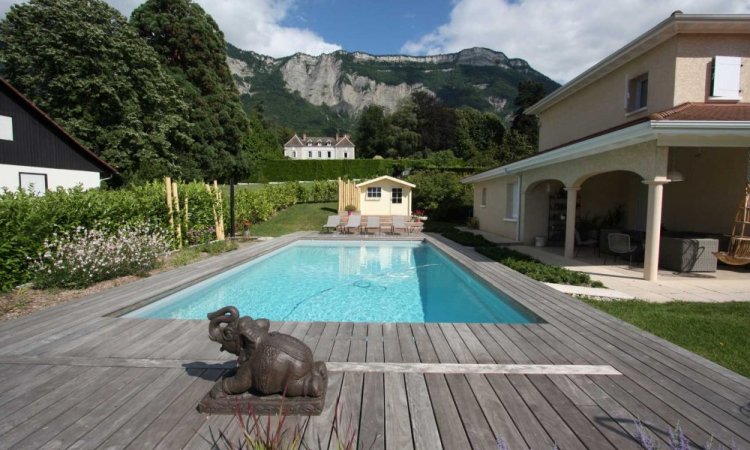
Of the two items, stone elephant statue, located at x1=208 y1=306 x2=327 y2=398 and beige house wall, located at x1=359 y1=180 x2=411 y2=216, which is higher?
beige house wall, located at x1=359 y1=180 x2=411 y2=216

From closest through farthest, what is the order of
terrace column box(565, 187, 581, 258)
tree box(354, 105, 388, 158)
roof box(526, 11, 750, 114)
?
roof box(526, 11, 750, 114) < terrace column box(565, 187, 581, 258) < tree box(354, 105, 388, 158)

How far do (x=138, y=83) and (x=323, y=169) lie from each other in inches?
754

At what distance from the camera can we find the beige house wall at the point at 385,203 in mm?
20547

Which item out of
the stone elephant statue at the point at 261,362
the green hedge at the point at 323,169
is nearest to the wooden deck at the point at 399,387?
the stone elephant statue at the point at 261,362

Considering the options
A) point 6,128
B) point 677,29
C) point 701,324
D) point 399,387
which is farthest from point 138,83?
point 701,324

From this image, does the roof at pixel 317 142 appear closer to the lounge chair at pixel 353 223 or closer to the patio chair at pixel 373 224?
the lounge chair at pixel 353 223

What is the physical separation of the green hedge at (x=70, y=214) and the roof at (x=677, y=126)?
35.1 feet

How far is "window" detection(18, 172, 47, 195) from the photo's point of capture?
44.1ft

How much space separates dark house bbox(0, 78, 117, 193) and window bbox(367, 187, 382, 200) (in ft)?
42.7

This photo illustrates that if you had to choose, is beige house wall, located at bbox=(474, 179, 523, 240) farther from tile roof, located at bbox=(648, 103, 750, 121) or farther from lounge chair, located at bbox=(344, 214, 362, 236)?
lounge chair, located at bbox=(344, 214, 362, 236)

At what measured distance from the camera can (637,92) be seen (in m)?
10.3

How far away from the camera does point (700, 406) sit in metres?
2.57

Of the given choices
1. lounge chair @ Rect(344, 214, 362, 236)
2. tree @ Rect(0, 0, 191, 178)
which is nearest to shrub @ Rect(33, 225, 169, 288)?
lounge chair @ Rect(344, 214, 362, 236)

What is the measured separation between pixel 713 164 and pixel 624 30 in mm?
10217
